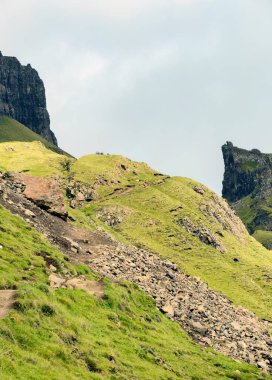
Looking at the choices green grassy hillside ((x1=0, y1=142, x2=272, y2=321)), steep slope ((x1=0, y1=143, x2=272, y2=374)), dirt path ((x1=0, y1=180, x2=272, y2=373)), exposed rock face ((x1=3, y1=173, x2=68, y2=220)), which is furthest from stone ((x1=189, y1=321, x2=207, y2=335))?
exposed rock face ((x1=3, y1=173, x2=68, y2=220))

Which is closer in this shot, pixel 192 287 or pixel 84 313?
pixel 84 313

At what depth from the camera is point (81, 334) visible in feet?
101

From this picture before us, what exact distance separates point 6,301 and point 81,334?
5.62 meters

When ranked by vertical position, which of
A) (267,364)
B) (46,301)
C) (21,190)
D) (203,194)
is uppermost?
(203,194)

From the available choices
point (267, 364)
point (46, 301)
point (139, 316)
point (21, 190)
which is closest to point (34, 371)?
point (46, 301)

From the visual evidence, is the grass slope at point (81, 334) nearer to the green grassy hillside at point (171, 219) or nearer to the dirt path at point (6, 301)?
the dirt path at point (6, 301)

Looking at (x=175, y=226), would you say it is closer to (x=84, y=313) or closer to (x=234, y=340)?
(x=234, y=340)

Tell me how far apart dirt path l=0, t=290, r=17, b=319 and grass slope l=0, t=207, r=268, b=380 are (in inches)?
20.0

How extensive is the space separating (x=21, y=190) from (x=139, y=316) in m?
34.4

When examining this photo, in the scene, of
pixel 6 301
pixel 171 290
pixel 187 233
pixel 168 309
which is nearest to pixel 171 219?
pixel 187 233

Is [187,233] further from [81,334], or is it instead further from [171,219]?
[81,334]

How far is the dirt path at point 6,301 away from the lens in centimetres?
2705

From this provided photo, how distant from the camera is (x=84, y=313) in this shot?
3572 centimetres

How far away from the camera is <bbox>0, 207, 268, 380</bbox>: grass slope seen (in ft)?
82.1
